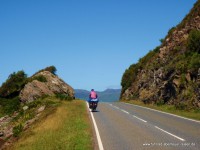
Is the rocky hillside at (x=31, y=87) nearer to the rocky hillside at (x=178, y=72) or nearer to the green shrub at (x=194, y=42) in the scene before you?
the rocky hillside at (x=178, y=72)

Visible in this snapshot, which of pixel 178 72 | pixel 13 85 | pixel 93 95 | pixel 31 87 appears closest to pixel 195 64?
pixel 178 72

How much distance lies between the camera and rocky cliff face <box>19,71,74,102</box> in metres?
45.8

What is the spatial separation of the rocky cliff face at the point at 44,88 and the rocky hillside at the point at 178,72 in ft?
41.8

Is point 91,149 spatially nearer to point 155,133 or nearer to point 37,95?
point 155,133

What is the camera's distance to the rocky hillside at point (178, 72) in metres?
34.6

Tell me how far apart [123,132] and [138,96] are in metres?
39.7

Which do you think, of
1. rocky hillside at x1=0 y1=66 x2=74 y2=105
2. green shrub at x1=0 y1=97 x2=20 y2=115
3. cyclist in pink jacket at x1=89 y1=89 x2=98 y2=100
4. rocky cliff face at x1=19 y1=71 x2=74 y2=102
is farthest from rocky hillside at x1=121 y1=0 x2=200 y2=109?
green shrub at x1=0 y1=97 x2=20 y2=115

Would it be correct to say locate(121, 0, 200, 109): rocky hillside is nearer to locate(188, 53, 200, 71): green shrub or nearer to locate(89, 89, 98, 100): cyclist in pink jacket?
locate(188, 53, 200, 71): green shrub

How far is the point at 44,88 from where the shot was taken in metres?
47.8

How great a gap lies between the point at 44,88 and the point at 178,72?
19063mm

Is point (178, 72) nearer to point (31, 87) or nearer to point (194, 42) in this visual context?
point (194, 42)

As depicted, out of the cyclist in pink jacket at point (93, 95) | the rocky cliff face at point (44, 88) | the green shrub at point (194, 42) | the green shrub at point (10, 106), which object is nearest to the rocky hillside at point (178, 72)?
the green shrub at point (194, 42)

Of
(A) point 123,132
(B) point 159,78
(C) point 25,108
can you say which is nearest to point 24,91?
(C) point 25,108

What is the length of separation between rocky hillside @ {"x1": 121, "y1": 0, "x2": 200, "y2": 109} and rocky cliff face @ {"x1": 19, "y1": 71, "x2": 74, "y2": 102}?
1273 cm
